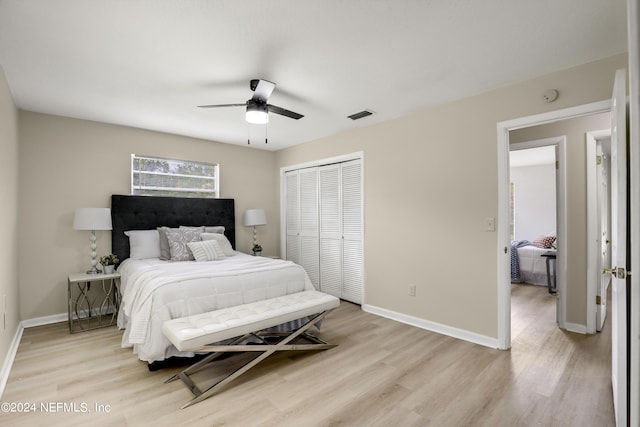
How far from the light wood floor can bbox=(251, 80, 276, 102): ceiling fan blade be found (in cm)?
231

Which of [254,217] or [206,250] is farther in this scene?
[254,217]

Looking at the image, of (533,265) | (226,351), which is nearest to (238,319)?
(226,351)

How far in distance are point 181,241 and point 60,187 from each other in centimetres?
151

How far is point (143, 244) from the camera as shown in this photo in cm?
396

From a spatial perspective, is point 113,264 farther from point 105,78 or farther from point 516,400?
point 516,400

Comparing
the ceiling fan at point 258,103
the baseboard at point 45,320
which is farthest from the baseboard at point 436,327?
the baseboard at point 45,320

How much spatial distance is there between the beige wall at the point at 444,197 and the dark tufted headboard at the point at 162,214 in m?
2.29

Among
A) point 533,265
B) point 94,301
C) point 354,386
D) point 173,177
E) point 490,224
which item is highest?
point 173,177

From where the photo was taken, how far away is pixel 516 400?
2154mm

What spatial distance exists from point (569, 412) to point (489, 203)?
1.70 m

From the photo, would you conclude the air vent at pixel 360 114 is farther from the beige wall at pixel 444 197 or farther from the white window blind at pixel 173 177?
the white window blind at pixel 173 177

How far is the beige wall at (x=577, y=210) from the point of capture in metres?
3.29

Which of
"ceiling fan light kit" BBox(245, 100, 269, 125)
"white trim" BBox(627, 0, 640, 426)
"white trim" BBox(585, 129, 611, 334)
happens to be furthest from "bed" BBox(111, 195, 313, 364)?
"white trim" BBox(585, 129, 611, 334)

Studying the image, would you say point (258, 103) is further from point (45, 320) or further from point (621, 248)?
point (45, 320)
